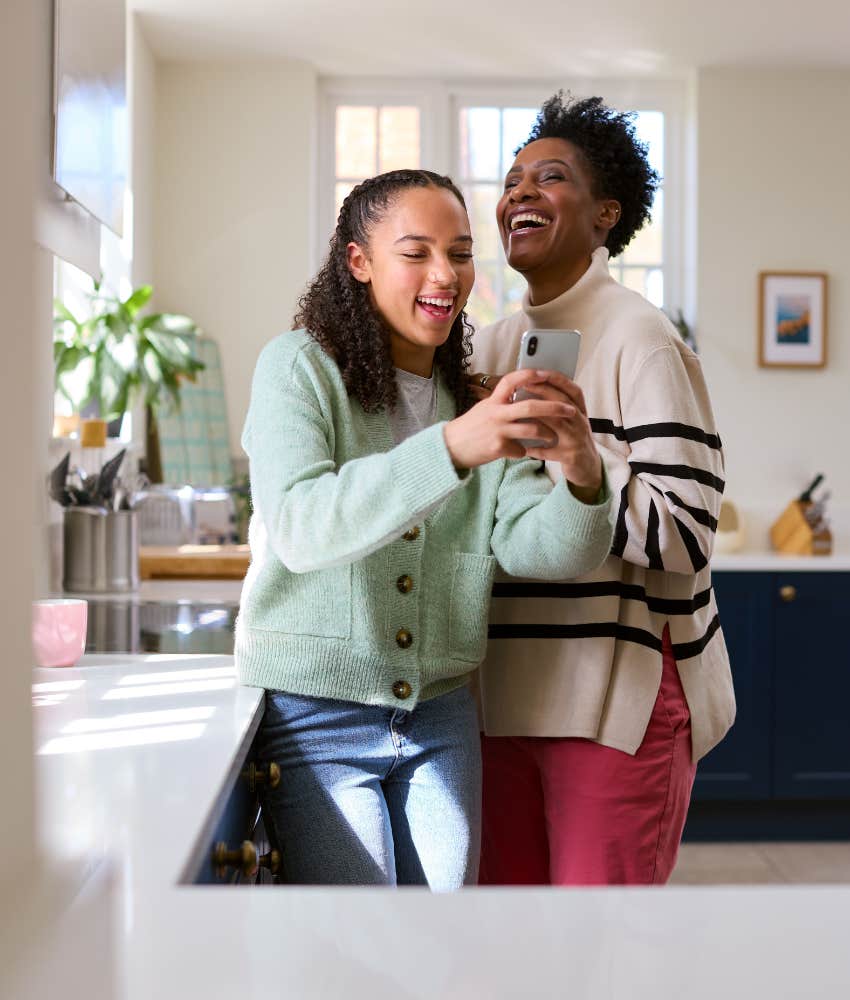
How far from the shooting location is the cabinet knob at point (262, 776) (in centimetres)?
129

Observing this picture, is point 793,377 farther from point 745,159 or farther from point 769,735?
point 769,735

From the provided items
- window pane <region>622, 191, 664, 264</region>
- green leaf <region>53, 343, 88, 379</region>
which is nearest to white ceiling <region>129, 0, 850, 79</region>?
window pane <region>622, 191, 664, 264</region>

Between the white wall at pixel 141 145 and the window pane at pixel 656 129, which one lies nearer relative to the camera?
the white wall at pixel 141 145

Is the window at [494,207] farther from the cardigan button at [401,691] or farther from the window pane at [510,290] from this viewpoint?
the cardigan button at [401,691]

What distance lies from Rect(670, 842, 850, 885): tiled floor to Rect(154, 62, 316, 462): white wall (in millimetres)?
2370

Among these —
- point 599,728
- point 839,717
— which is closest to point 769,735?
point 839,717

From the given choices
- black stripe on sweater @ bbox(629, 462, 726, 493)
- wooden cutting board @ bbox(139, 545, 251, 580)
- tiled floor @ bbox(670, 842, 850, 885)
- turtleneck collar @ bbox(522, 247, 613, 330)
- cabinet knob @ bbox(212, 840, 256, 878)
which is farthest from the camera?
tiled floor @ bbox(670, 842, 850, 885)

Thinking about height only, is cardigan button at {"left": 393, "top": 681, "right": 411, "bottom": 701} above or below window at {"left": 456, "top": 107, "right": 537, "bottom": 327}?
below

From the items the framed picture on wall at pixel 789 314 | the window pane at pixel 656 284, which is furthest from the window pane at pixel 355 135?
the framed picture on wall at pixel 789 314

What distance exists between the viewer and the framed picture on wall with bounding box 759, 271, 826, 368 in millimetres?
4777

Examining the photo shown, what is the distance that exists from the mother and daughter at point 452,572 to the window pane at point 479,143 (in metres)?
3.55

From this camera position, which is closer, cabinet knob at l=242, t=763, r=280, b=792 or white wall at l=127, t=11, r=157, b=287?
cabinet knob at l=242, t=763, r=280, b=792

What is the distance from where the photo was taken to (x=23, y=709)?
0.48 meters

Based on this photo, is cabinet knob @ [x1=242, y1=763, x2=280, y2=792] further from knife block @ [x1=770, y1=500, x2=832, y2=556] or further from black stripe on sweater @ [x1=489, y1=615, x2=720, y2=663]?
knife block @ [x1=770, y1=500, x2=832, y2=556]
